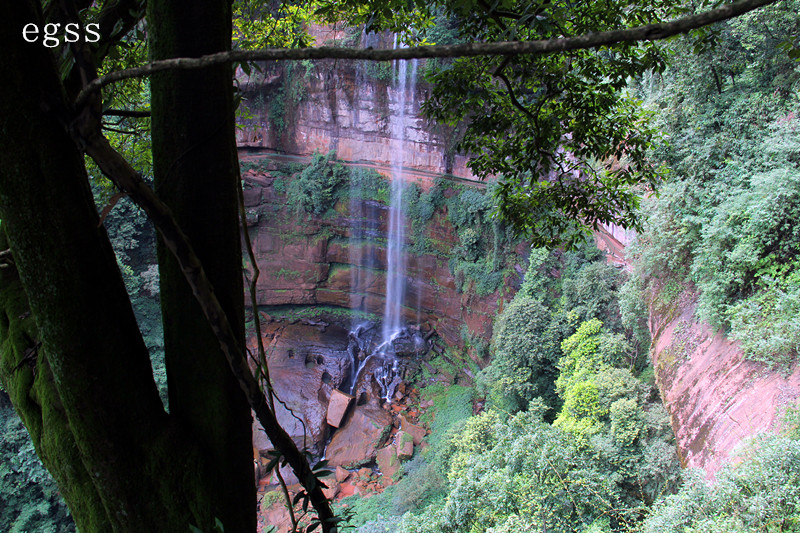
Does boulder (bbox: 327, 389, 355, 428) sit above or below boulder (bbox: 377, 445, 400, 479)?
above

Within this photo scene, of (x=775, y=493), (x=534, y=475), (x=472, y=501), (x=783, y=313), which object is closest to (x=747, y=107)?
(x=783, y=313)

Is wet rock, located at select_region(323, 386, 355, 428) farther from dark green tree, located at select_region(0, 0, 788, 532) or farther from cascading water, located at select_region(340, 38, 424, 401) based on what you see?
dark green tree, located at select_region(0, 0, 788, 532)

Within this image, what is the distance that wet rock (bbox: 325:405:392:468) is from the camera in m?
11.5

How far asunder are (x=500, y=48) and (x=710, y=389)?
6.87 m

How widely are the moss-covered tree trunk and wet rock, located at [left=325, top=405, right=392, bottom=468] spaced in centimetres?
1089

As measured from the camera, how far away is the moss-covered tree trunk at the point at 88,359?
40.6 inches

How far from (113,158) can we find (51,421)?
814 mm

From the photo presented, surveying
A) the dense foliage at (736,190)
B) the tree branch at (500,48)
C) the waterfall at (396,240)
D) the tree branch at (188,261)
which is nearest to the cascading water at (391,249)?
the waterfall at (396,240)

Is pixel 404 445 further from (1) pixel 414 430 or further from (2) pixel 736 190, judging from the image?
(2) pixel 736 190

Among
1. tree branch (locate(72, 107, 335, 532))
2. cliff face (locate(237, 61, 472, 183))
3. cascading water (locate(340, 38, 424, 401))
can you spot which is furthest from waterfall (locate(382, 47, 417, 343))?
tree branch (locate(72, 107, 335, 532))

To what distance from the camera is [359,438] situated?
39.1 feet

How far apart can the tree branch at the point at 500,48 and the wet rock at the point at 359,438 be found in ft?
38.6

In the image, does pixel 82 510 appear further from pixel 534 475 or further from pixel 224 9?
pixel 534 475

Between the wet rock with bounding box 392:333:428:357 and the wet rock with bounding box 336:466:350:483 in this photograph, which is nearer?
the wet rock with bounding box 336:466:350:483
